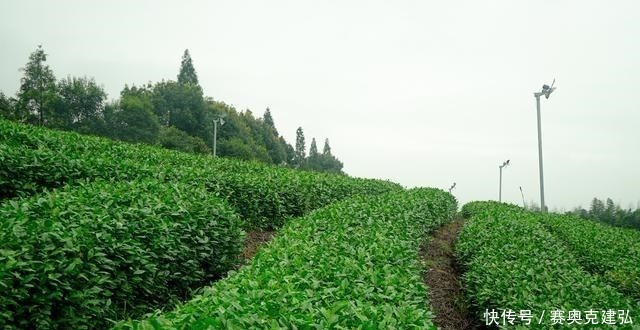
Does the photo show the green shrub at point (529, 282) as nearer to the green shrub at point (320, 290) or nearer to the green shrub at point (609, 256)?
the green shrub at point (609, 256)

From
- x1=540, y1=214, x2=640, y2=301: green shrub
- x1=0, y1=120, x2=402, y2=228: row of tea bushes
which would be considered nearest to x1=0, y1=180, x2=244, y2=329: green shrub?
x1=0, y1=120, x2=402, y2=228: row of tea bushes

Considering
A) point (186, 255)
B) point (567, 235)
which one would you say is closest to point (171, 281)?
point (186, 255)

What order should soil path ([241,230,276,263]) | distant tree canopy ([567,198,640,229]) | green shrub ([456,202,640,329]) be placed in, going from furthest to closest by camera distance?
distant tree canopy ([567,198,640,229]) → soil path ([241,230,276,263]) → green shrub ([456,202,640,329])

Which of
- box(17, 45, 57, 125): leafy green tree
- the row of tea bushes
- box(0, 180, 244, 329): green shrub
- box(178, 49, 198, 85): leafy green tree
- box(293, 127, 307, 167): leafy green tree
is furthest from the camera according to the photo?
box(293, 127, 307, 167): leafy green tree

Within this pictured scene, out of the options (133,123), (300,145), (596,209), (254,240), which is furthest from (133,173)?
(300,145)

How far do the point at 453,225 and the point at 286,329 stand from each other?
16045 millimetres

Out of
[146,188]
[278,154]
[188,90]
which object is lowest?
[146,188]

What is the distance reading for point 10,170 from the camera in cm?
755

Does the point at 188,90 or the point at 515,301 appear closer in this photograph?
the point at 515,301

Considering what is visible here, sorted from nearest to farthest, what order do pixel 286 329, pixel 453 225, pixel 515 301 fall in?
pixel 286 329 < pixel 515 301 < pixel 453 225

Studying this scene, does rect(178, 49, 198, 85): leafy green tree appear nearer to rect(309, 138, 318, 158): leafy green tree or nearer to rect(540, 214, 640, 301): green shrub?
rect(309, 138, 318, 158): leafy green tree

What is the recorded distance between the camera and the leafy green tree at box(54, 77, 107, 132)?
47.7m

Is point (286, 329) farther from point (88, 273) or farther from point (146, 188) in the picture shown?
point (146, 188)

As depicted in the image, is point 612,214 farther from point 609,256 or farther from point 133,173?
point 133,173
